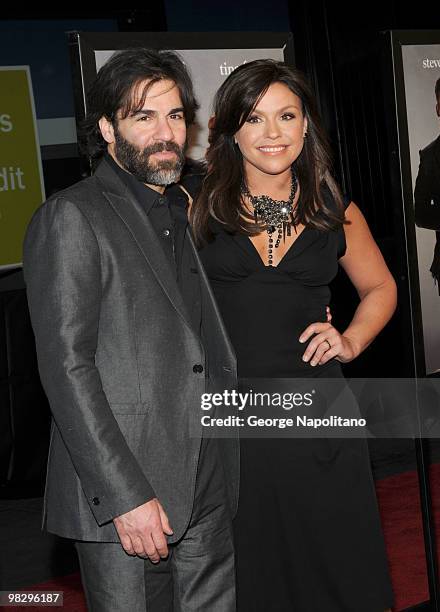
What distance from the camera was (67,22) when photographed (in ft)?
16.6

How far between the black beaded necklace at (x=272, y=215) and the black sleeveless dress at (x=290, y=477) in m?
0.05

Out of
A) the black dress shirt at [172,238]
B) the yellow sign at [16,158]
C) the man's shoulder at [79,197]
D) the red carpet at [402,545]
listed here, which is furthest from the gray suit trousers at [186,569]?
the yellow sign at [16,158]

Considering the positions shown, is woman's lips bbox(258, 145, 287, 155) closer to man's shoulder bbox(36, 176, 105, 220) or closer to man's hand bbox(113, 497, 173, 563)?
man's shoulder bbox(36, 176, 105, 220)

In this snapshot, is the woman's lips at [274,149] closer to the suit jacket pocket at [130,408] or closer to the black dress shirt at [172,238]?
the black dress shirt at [172,238]

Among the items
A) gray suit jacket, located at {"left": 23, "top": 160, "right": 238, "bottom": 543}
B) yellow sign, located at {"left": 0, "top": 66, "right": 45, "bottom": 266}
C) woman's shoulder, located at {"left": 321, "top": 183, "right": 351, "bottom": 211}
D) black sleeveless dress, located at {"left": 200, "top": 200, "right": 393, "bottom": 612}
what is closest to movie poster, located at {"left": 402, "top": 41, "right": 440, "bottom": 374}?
woman's shoulder, located at {"left": 321, "top": 183, "right": 351, "bottom": 211}

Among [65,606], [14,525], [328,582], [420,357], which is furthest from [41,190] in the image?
[328,582]

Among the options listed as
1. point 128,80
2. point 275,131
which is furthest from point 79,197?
point 275,131

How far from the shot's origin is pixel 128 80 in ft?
6.72

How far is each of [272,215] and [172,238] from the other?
17.0 inches

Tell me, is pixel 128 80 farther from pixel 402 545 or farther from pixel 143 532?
pixel 402 545

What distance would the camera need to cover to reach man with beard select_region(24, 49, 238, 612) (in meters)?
1.91

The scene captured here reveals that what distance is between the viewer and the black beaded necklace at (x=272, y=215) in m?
2.48

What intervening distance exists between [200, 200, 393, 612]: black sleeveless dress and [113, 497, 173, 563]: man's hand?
49 cm

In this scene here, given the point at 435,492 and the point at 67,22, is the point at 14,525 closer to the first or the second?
the point at 435,492
